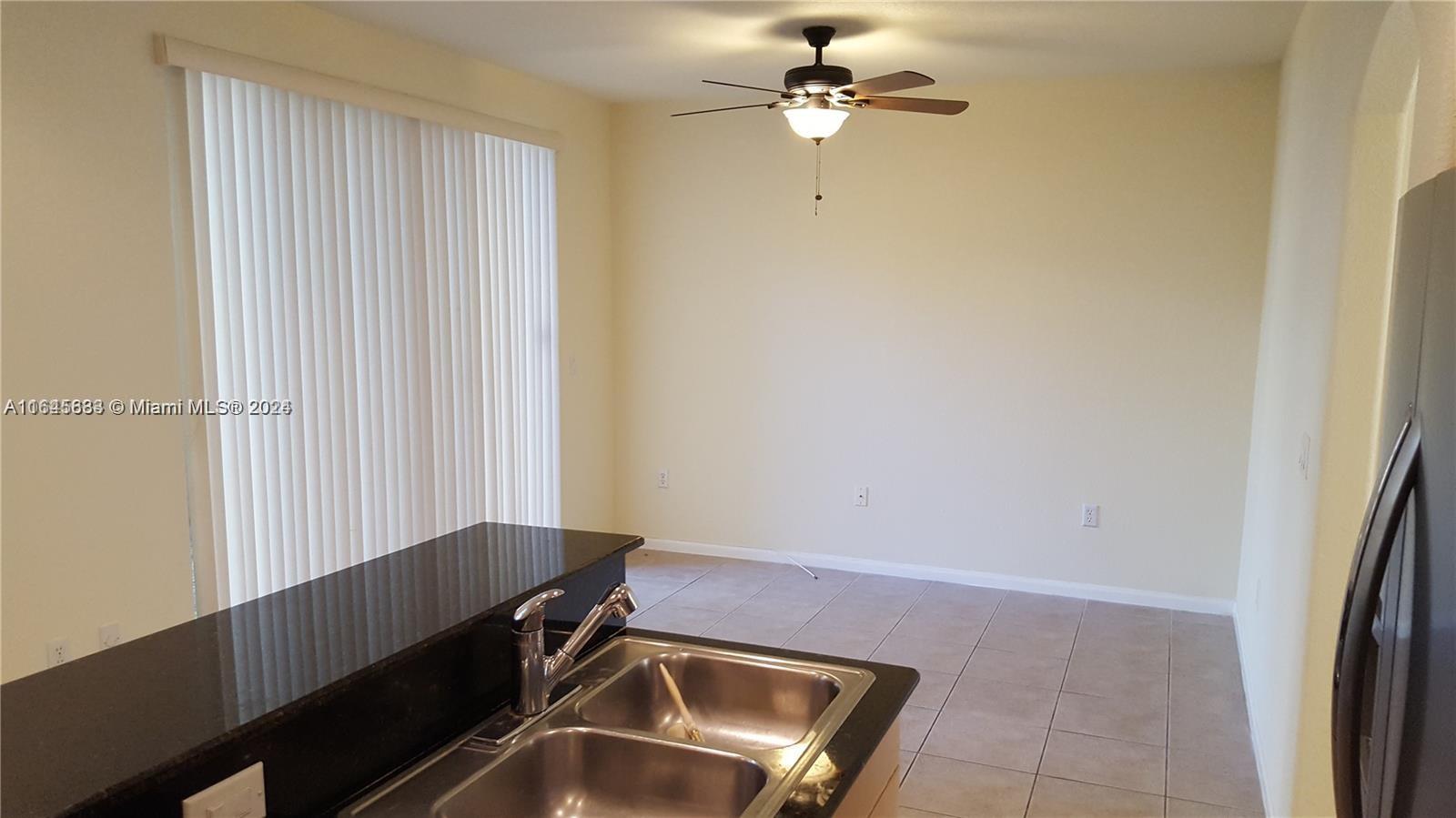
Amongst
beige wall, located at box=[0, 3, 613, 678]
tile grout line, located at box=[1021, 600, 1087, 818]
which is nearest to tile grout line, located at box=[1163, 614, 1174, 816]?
tile grout line, located at box=[1021, 600, 1087, 818]

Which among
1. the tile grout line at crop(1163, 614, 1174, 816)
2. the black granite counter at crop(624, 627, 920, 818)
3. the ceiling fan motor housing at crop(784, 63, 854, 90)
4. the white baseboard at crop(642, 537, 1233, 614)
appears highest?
the ceiling fan motor housing at crop(784, 63, 854, 90)

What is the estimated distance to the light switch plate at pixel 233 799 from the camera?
1097mm

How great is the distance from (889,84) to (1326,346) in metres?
1.73

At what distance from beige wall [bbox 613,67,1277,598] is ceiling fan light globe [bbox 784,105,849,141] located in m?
1.28

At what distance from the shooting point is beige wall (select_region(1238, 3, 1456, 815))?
2027mm

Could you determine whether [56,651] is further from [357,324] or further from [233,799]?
[233,799]

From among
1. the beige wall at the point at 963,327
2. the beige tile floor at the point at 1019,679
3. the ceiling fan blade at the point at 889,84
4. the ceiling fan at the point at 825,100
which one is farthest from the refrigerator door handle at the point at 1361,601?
the beige wall at the point at 963,327

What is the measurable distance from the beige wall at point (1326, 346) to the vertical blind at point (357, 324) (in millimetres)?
3373

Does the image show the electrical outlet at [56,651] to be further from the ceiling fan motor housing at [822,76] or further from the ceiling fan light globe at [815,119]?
the ceiling fan motor housing at [822,76]

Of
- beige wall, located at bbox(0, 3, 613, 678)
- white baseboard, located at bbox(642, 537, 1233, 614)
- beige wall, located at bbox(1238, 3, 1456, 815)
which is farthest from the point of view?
white baseboard, located at bbox(642, 537, 1233, 614)

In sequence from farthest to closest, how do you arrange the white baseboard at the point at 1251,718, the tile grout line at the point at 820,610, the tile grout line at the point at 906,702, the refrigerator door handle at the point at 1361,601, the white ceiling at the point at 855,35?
the tile grout line at the point at 820,610, the white ceiling at the point at 855,35, the tile grout line at the point at 906,702, the white baseboard at the point at 1251,718, the refrigerator door handle at the point at 1361,601

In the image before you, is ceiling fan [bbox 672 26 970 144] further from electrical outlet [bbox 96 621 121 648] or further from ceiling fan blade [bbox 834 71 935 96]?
electrical outlet [bbox 96 621 121 648]

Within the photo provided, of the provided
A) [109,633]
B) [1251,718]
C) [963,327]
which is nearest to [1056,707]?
[1251,718]

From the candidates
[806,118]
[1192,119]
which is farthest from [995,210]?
[806,118]
